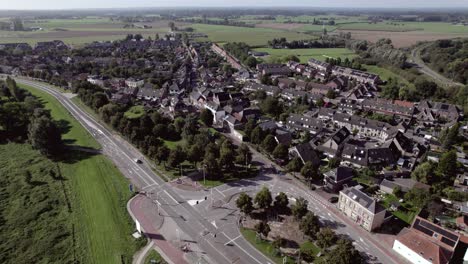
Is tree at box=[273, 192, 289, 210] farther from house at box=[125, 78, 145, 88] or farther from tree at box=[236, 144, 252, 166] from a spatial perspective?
house at box=[125, 78, 145, 88]

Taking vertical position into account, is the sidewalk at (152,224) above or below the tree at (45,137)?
below

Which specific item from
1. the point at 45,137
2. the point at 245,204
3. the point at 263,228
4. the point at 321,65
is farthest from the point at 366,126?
the point at 45,137

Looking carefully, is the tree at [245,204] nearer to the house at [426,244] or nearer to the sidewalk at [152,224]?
the sidewalk at [152,224]

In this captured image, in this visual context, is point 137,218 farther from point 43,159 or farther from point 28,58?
point 28,58

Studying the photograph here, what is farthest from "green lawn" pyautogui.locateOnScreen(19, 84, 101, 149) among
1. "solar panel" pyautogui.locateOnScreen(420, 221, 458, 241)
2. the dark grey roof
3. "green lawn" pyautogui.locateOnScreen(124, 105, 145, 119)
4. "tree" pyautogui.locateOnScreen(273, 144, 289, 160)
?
"solar panel" pyautogui.locateOnScreen(420, 221, 458, 241)

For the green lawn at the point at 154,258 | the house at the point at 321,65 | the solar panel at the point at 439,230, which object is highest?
the house at the point at 321,65

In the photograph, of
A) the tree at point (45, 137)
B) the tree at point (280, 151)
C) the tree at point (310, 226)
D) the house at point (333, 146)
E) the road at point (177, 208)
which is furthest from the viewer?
the house at point (333, 146)

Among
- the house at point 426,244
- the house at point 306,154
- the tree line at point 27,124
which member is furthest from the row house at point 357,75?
the tree line at point 27,124
